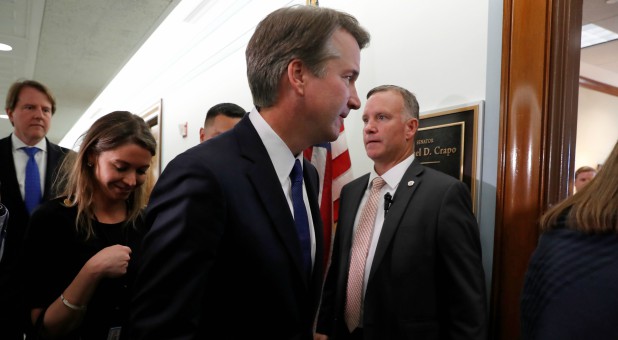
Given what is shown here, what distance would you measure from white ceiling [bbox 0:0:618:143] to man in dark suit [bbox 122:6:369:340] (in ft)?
11.3

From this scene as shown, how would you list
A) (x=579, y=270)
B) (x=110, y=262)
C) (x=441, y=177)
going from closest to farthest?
(x=579, y=270)
(x=110, y=262)
(x=441, y=177)

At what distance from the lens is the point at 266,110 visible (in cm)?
123

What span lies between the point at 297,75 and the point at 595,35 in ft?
17.6

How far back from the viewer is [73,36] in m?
5.05

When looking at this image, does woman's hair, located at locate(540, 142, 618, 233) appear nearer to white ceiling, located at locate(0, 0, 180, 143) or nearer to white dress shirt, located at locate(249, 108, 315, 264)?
white dress shirt, located at locate(249, 108, 315, 264)

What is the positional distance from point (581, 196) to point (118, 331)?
1.52 meters

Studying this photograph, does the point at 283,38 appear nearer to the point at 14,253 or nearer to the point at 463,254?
the point at 463,254

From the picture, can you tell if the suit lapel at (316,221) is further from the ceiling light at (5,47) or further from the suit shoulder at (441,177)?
the ceiling light at (5,47)

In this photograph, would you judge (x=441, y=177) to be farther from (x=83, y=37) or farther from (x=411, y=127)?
(x=83, y=37)

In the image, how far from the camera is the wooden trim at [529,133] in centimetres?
171

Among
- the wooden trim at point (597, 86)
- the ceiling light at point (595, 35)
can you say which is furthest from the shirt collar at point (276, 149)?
the wooden trim at point (597, 86)

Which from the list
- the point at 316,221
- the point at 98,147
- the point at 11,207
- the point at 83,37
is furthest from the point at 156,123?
the point at 316,221

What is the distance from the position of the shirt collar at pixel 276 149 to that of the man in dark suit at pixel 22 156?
1.90 m

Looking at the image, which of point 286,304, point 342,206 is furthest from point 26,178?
point 286,304
